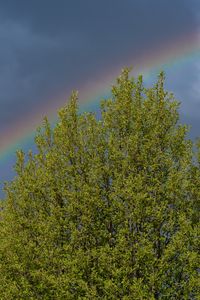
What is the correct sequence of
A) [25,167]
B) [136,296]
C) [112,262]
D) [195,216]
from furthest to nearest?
1. [25,167]
2. [195,216]
3. [112,262]
4. [136,296]

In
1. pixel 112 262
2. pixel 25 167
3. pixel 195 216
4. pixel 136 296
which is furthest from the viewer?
pixel 25 167

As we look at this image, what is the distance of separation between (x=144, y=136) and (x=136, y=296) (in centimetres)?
913

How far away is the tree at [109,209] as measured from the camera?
29266mm

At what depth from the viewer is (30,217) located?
34.2 metres

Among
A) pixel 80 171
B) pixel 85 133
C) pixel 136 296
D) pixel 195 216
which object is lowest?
pixel 136 296

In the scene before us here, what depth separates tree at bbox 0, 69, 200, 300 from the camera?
96.0 feet

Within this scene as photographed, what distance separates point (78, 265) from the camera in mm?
30047

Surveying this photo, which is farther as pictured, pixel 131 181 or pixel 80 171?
pixel 80 171

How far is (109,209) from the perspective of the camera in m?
31.3

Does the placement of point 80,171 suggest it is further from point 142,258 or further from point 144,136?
point 142,258

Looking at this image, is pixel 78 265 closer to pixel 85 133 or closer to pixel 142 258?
pixel 142 258

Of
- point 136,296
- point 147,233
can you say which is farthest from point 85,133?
point 136,296

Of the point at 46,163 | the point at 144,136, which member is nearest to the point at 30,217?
the point at 46,163

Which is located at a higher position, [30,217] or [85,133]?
[85,133]
